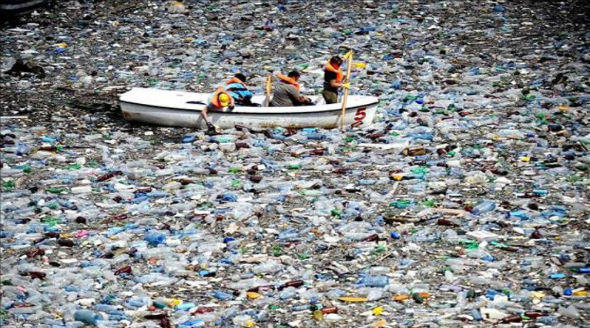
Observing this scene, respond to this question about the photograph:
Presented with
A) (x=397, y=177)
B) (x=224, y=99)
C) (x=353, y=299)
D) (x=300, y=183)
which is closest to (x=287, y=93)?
(x=224, y=99)

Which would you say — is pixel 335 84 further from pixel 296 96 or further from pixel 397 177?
pixel 397 177

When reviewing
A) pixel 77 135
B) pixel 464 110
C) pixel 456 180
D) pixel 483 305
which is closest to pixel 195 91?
pixel 77 135

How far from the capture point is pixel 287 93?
13781mm

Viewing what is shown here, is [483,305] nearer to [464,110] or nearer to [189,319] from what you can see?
[189,319]

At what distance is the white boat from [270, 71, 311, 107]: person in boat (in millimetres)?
422

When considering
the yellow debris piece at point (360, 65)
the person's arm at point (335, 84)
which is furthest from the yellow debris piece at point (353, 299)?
the yellow debris piece at point (360, 65)

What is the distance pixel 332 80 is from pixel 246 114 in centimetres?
158

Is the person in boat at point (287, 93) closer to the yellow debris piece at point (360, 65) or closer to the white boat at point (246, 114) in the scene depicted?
the white boat at point (246, 114)

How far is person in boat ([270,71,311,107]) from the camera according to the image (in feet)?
45.2

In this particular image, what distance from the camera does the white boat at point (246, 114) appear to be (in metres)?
13.4

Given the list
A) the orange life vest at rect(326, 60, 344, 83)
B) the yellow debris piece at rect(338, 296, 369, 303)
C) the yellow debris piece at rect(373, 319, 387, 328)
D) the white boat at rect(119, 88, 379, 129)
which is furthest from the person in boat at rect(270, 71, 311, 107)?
the yellow debris piece at rect(373, 319, 387, 328)

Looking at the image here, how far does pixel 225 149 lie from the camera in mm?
12766

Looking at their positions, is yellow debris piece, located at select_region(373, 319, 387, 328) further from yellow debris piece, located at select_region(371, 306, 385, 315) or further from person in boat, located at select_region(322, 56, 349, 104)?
person in boat, located at select_region(322, 56, 349, 104)

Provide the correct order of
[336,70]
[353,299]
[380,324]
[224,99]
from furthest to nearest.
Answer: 1. [336,70]
2. [224,99]
3. [353,299]
4. [380,324]
